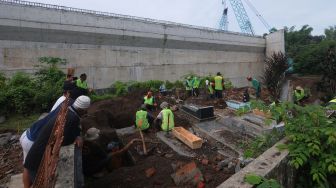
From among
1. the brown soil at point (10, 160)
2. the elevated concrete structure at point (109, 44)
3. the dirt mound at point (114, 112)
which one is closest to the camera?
the brown soil at point (10, 160)

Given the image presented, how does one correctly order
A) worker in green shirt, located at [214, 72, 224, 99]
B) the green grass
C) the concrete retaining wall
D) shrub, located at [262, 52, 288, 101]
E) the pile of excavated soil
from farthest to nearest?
worker in green shirt, located at [214, 72, 224, 99] < the pile of excavated soil < the green grass < shrub, located at [262, 52, 288, 101] < the concrete retaining wall

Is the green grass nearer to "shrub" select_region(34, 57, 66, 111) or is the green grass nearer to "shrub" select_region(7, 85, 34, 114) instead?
"shrub" select_region(7, 85, 34, 114)

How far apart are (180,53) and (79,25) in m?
7.62

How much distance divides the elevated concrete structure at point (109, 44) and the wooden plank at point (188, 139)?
826 centimetres

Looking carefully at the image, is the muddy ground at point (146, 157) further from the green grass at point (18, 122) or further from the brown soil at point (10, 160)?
the green grass at point (18, 122)

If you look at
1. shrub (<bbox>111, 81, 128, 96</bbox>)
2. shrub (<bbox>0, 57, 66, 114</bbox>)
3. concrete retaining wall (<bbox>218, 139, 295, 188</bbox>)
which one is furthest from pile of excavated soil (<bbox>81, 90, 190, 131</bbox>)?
concrete retaining wall (<bbox>218, 139, 295, 188</bbox>)

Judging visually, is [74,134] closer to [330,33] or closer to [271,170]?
[271,170]

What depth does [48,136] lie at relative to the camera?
3.19 m

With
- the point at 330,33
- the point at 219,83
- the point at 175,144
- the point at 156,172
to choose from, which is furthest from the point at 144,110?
the point at 330,33

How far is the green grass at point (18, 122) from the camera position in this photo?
27.5 ft

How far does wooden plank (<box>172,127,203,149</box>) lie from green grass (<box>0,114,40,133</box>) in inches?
184

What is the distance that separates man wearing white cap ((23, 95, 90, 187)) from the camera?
10.5ft

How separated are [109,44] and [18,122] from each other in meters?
7.50

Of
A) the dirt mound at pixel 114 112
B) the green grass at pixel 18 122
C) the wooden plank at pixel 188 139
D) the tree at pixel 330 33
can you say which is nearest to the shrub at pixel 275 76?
the wooden plank at pixel 188 139
